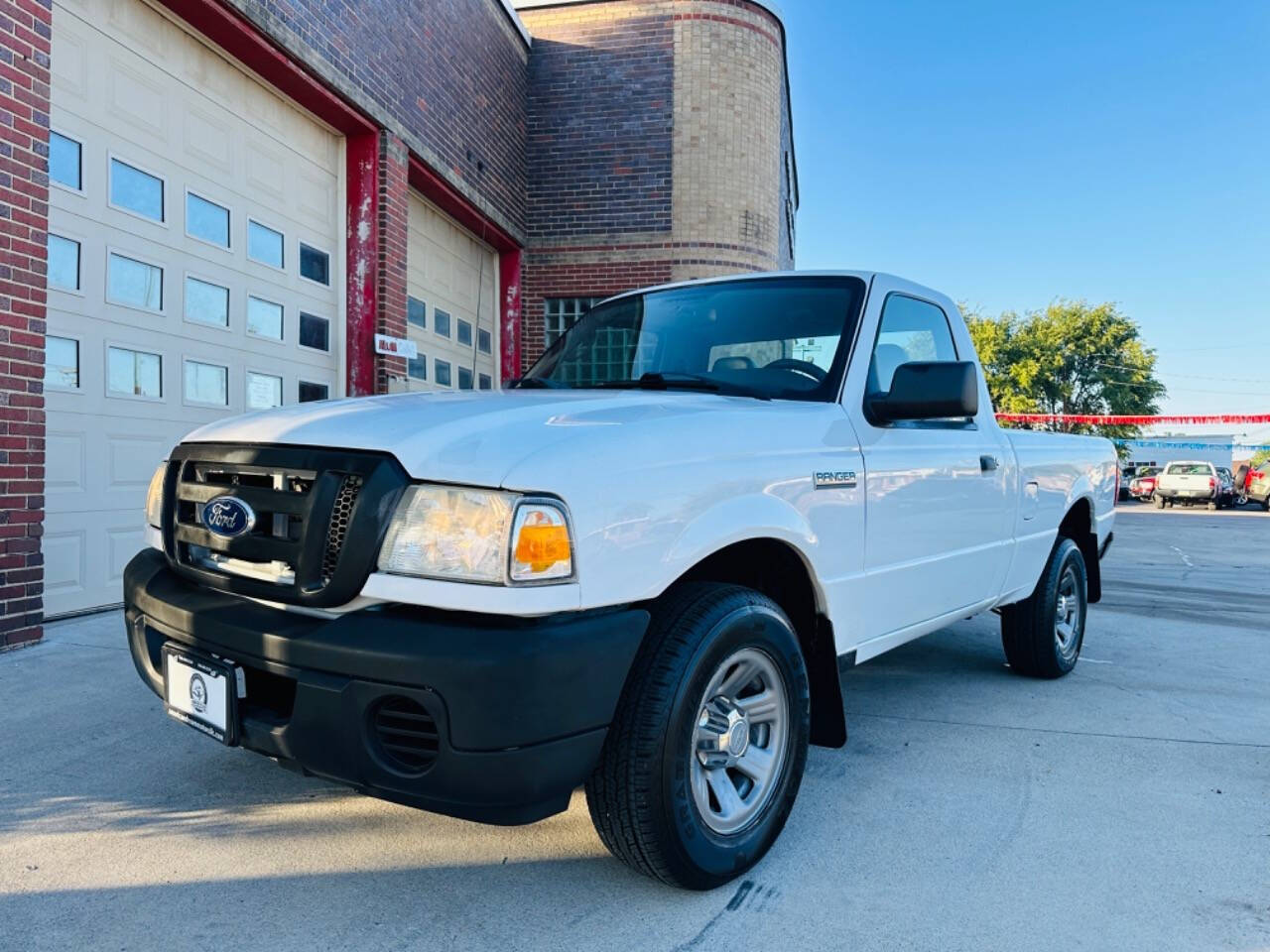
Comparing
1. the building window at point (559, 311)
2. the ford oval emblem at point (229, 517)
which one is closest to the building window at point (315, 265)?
the building window at point (559, 311)

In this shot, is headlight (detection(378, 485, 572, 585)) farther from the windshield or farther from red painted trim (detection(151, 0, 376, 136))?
red painted trim (detection(151, 0, 376, 136))

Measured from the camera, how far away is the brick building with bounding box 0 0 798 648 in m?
4.95

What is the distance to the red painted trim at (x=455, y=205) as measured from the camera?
8828 mm

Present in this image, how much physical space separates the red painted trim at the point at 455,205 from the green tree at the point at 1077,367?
3252 cm

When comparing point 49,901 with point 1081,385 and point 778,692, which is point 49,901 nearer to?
point 778,692

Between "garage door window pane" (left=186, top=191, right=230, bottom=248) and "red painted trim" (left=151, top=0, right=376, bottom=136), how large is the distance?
1.12 meters

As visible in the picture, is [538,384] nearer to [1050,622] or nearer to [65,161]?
[1050,622]

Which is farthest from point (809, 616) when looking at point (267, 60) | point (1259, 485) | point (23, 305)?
point (1259, 485)

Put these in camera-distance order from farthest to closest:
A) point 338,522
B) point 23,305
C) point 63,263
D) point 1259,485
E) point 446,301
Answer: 1. point 1259,485
2. point 446,301
3. point 63,263
4. point 23,305
5. point 338,522

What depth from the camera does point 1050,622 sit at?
4547 mm

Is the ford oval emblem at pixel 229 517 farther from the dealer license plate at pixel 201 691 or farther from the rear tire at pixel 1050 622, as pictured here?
the rear tire at pixel 1050 622

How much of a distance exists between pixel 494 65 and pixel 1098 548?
341 inches

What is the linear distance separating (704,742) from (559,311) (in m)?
9.82

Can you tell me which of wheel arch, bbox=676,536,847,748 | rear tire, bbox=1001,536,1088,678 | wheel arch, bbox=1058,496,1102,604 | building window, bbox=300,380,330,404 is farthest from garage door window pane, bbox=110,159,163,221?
wheel arch, bbox=1058,496,1102,604
